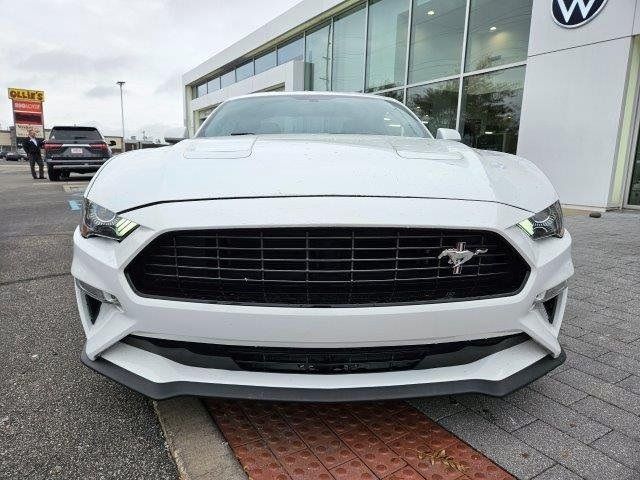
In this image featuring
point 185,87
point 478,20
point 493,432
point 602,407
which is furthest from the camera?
point 185,87

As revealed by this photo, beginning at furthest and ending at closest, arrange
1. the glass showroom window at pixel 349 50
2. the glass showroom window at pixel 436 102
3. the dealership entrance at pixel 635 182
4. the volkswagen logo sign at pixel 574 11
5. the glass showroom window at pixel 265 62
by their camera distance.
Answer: the glass showroom window at pixel 265 62 → the glass showroom window at pixel 349 50 → the glass showroom window at pixel 436 102 → the dealership entrance at pixel 635 182 → the volkswagen logo sign at pixel 574 11

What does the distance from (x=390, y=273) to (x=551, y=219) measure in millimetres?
743

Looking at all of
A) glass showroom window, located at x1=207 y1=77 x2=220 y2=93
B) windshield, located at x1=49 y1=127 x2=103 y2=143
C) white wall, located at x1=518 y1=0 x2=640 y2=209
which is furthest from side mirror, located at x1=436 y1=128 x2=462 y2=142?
glass showroom window, located at x1=207 y1=77 x2=220 y2=93

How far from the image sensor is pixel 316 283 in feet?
5.38

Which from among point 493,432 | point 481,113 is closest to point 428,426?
point 493,432

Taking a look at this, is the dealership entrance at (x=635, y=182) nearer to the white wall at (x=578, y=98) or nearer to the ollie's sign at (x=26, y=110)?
the white wall at (x=578, y=98)

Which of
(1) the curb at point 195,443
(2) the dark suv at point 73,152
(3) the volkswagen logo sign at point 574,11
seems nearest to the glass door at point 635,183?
(3) the volkswagen logo sign at point 574,11

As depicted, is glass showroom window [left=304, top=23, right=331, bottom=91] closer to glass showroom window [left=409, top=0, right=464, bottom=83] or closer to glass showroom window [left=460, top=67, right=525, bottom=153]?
glass showroom window [left=409, top=0, right=464, bottom=83]

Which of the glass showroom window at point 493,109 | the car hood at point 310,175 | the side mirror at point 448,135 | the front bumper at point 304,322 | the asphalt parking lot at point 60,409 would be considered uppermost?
the glass showroom window at point 493,109

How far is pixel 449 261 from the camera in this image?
1679mm

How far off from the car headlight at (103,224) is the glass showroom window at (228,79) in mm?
23155

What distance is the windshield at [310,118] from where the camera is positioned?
310 centimetres

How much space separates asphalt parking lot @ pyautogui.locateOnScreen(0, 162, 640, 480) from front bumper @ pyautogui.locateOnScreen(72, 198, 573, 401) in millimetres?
280

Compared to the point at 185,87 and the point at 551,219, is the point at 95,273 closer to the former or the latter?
the point at 551,219
